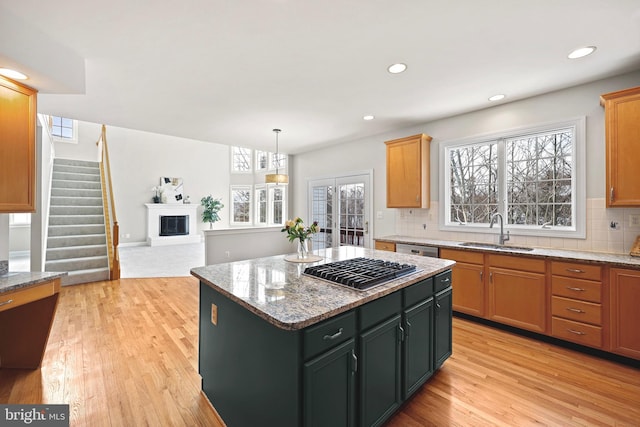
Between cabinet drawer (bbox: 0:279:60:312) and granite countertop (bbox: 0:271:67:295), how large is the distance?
0.12 ft

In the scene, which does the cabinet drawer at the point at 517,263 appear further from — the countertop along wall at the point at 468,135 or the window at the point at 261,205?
the window at the point at 261,205

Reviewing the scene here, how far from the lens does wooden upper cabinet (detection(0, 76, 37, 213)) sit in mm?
2104

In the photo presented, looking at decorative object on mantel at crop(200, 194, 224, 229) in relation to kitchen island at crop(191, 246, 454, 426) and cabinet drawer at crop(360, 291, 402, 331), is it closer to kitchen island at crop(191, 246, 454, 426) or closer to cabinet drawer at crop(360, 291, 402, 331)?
kitchen island at crop(191, 246, 454, 426)

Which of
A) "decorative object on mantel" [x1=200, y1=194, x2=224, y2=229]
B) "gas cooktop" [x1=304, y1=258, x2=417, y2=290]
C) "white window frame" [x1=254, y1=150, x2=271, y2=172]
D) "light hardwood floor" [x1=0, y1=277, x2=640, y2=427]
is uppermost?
"white window frame" [x1=254, y1=150, x2=271, y2=172]

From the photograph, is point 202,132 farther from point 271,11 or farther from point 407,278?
point 407,278

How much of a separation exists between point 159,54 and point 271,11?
45.7 inches

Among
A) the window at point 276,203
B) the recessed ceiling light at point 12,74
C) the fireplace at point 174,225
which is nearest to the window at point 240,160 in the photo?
the window at point 276,203

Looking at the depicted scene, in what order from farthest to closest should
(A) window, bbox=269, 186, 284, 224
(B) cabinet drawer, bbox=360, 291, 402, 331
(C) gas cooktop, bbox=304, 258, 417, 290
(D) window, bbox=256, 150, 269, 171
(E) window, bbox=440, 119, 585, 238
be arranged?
1. (D) window, bbox=256, 150, 269, 171
2. (A) window, bbox=269, 186, 284, 224
3. (E) window, bbox=440, 119, 585, 238
4. (C) gas cooktop, bbox=304, 258, 417, 290
5. (B) cabinet drawer, bbox=360, 291, 402, 331

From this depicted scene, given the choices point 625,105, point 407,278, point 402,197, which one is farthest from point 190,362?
point 625,105

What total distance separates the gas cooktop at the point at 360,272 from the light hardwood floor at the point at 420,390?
0.90 meters

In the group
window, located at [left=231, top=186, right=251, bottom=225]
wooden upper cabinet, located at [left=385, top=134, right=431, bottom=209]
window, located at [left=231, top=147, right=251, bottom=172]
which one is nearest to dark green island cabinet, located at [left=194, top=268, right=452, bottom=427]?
wooden upper cabinet, located at [left=385, top=134, right=431, bottom=209]

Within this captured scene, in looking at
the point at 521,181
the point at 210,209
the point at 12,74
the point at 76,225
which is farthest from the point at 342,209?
the point at 210,209

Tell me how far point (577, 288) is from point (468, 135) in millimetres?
2148

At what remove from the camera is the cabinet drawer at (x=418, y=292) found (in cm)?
184
